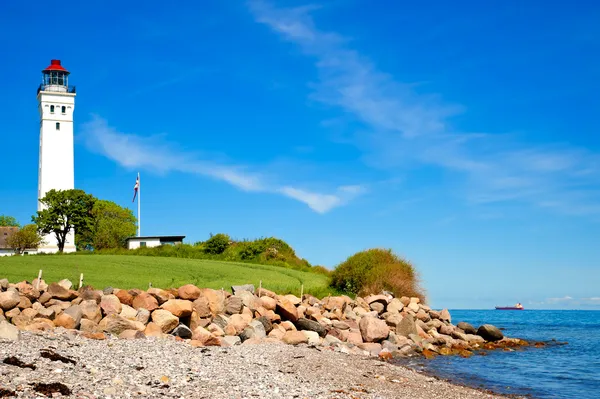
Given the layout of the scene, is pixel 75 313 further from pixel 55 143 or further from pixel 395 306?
pixel 55 143

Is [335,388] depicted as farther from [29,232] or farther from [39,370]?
Answer: [29,232]

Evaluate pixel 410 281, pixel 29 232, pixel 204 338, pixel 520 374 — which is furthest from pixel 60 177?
pixel 520 374

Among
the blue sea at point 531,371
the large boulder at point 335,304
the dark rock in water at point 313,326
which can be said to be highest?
the large boulder at point 335,304

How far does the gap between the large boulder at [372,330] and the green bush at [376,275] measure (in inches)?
443

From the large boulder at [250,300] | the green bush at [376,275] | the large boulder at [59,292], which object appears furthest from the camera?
the green bush at [376,275]

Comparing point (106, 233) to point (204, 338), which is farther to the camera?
point (106, 233)

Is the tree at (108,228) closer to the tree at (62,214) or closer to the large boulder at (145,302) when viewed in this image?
the tree at (62,214)

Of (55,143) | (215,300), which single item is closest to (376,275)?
(215,300)

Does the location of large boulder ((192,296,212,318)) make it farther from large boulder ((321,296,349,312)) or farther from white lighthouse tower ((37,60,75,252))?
white lighthouse tower ((37,60,75,252))

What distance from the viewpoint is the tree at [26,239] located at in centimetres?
7131

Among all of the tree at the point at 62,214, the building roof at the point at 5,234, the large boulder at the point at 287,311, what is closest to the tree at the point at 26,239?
the tree at the point at 62,214

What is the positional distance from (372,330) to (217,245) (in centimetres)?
3797

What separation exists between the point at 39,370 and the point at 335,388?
6588 millimetres

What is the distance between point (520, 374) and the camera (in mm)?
21156
